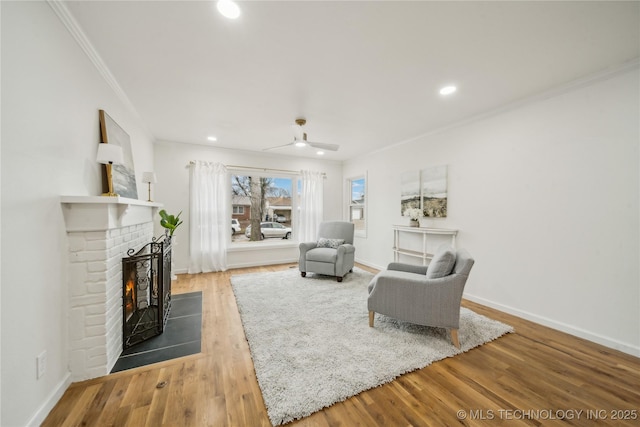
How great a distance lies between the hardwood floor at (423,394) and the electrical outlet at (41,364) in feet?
0.96

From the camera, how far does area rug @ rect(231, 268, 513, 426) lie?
5.24ft

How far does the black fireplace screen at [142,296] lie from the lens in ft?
6.93

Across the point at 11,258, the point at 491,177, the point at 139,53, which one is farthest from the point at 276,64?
the point at 491,177

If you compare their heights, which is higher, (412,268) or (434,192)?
(434,192)

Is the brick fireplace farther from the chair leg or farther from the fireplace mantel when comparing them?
the chair leg

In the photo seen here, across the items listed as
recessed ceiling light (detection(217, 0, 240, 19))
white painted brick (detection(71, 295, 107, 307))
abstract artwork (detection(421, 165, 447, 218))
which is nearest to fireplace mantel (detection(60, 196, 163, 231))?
white painted brick (detection(71, 295, 107, 307))

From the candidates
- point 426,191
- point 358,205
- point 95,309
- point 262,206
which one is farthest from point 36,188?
point 358,205

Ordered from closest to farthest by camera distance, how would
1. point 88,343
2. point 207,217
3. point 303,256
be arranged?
1. point 88,343
2. point 303,256
3. point 207,217

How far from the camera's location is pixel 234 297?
3.32 metres

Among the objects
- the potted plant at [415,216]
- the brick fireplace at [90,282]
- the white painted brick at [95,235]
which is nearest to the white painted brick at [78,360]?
the brick fireplace at [90,282]

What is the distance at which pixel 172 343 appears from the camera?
2209 mm

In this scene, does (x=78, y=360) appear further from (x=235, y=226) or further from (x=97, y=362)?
(x=235, y=226)

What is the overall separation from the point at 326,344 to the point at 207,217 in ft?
11.5

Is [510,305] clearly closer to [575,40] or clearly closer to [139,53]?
[575,40]
